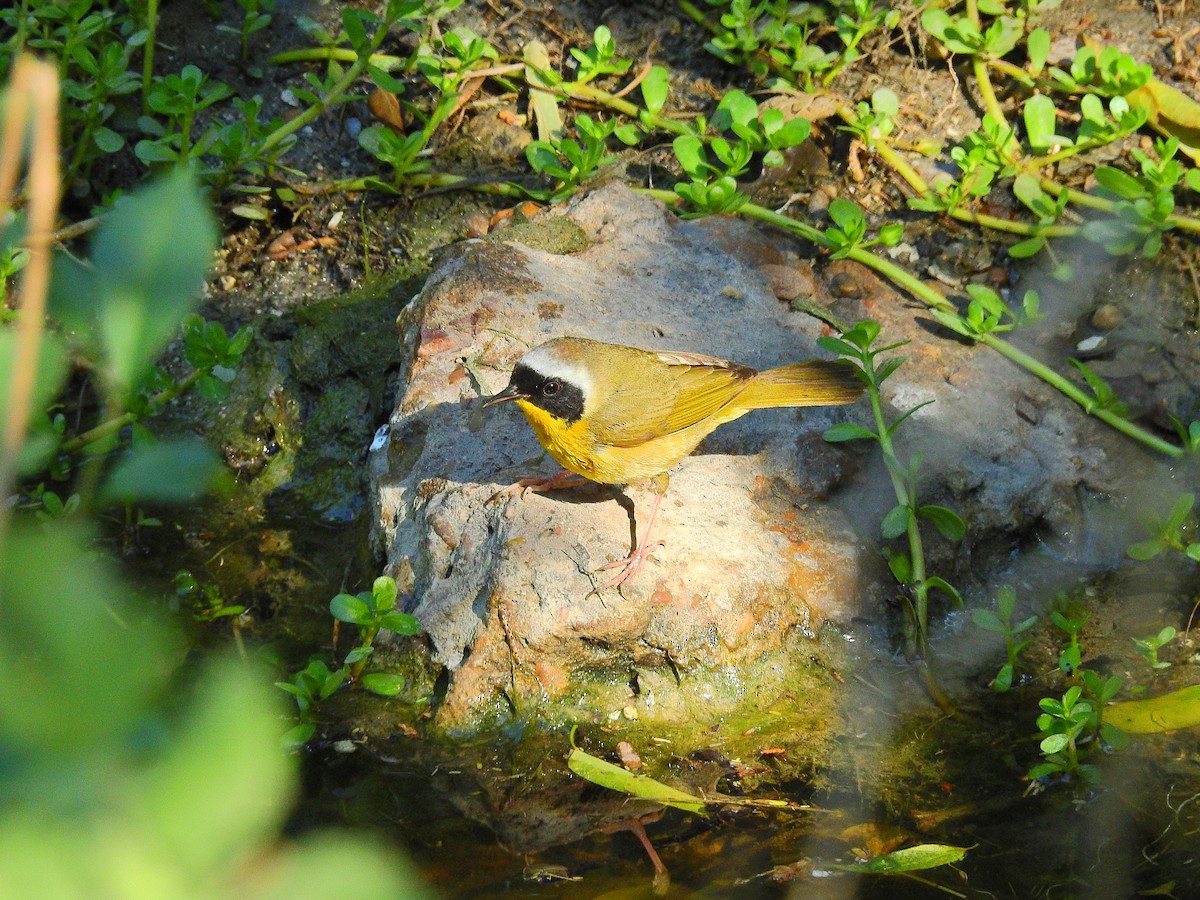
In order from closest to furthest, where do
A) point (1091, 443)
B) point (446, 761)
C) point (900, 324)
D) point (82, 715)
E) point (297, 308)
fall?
point (82, 715), point (446, 761), point (1091, 443), point (900, 324), point (297, 308)

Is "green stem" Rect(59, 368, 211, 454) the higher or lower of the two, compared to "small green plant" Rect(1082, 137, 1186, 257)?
lower

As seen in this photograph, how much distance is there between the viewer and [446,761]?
12.3ft

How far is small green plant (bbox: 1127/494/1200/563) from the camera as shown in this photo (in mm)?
4129

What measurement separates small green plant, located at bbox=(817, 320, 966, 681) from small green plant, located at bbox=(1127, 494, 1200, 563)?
0.74m

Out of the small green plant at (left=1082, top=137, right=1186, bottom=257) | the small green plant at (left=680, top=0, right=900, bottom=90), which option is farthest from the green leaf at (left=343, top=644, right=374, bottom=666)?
the small green plant at (left=680, top=0, right=900, bottom=90)

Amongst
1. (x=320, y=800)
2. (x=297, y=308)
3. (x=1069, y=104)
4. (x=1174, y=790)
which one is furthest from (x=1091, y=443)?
(x=297, y=308)

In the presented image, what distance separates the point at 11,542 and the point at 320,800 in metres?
3.18

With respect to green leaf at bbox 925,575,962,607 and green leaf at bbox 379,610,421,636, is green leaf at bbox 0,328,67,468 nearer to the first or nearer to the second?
green leaf at bbox 379,610,421,636

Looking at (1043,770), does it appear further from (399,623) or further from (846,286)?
(846,286)

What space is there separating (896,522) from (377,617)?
192cm

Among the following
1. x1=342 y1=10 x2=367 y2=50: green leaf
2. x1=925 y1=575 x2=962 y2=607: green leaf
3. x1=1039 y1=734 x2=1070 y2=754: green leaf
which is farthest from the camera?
x1=342 y1=10 x2=367 y2=50: green leaf

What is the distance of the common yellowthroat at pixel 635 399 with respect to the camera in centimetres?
408

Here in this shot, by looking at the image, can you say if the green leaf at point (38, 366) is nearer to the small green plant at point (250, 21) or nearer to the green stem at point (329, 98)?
the green stem at point (329, 98)

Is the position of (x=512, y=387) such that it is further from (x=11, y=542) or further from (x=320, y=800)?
(x=11, y=542)
